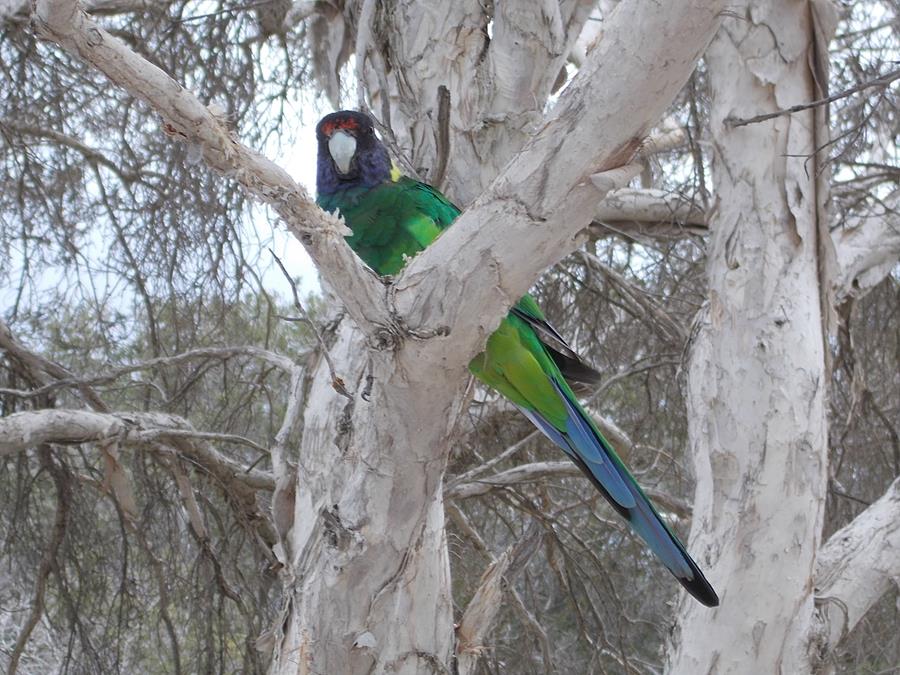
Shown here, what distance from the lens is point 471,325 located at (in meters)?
1.70

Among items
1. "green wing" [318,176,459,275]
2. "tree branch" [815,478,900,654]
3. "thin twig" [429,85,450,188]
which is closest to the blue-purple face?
"green wing" [318,176,459,275]

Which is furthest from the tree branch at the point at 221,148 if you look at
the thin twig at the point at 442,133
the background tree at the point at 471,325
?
the thin twig at the point at 442,133

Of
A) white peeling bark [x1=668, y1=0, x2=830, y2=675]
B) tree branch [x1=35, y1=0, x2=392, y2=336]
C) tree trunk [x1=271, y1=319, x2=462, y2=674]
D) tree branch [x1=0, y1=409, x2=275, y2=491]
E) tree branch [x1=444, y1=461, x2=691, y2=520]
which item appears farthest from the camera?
tree branch [x1=444, y1=461, x2=691, y2=520]

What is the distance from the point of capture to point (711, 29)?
1.57m

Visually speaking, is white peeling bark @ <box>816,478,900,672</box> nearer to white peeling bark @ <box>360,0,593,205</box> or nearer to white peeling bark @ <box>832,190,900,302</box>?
white peeling bark @ <box>832,190,900,302</box>

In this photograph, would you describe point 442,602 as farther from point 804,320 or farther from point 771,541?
point 804,320

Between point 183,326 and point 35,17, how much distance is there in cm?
283

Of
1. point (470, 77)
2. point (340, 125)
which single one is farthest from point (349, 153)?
point (470, 77)

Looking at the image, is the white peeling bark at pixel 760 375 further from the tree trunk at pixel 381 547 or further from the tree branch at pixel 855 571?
the tree trunk at pixel 381 547

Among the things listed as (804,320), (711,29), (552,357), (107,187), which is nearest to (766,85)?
(804,320)

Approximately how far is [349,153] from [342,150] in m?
0.02

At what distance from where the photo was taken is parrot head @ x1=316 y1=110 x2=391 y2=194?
264cm

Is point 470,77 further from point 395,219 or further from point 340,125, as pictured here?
point 395,219

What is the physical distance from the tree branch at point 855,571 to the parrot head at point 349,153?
1.67m
